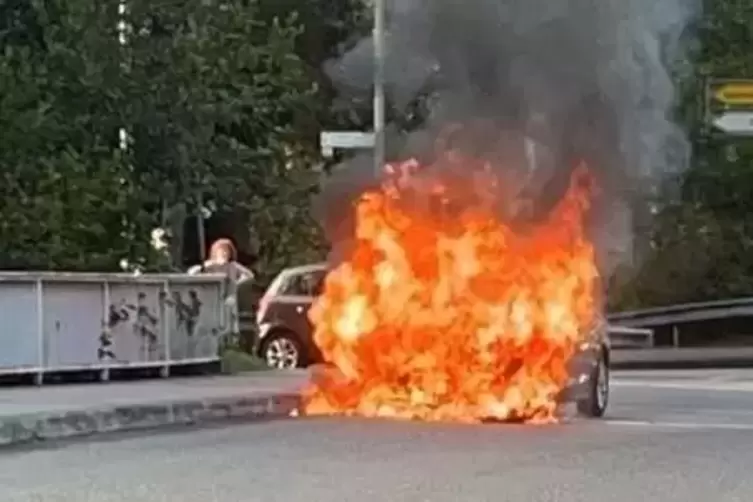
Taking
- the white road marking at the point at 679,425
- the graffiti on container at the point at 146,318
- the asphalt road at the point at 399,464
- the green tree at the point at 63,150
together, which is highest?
the green tree at the point at 63,150

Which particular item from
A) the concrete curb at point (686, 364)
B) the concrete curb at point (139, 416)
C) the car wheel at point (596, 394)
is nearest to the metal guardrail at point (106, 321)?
the concrete curb at point (139, 416)

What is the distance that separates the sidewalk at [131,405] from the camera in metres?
18.1

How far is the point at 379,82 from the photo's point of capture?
74.2ft

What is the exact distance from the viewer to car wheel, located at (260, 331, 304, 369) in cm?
3100

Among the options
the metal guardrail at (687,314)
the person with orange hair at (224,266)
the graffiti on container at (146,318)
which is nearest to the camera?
the graffiti on container at (146,318)

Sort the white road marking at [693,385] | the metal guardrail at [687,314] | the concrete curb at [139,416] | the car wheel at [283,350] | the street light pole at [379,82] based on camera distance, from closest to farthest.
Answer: the concrete curb at [139,416] < the street light pole at [379,82] < the white road marking at [693,385] < the car wheel at [283,350] < the metal guardrail at [687,314]

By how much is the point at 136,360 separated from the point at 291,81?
21.0 feet

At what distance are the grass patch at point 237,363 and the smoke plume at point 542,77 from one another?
668cm

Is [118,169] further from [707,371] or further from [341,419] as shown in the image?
[707,371]

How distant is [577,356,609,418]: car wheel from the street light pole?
9.72 ft

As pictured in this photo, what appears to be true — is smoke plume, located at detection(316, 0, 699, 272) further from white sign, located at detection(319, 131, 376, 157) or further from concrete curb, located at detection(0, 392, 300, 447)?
white sign, located at detection(319, 131, 376, 157)

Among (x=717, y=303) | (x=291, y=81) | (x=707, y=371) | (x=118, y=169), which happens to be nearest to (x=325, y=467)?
(x=118, y=169)

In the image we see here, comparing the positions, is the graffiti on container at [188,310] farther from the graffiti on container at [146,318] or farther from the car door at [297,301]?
the car door at [297,301]

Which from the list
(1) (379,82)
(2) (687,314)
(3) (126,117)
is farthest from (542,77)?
(2) (687,314)
